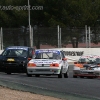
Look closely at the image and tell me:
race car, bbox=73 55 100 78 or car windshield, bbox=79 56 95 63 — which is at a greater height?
car windshield, bbox=79 56 95 63

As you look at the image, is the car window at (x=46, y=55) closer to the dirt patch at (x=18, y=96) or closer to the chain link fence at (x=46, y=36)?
the dirt patch at (x=18, y=96)

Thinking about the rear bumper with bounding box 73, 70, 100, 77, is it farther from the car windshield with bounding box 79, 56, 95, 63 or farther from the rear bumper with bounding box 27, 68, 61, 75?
the rear bumper with bounding box 27, 68, 61, 75

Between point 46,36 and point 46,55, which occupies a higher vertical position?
point 46,36

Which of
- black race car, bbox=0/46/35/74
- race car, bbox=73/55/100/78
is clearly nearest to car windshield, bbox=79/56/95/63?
race car, bbox=73/55/100/78

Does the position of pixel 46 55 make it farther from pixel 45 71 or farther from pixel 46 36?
pixel 46 36

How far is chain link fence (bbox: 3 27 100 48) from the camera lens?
1630 inches

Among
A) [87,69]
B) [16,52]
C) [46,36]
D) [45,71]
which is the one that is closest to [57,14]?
[46,36]

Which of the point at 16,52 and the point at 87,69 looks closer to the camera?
the point at 87,69

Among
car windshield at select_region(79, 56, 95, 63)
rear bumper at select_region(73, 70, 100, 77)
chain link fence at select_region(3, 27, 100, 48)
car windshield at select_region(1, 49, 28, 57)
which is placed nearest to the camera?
rear bumper at select_region(73, 70, 100, 77)

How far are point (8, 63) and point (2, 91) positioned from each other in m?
10.7

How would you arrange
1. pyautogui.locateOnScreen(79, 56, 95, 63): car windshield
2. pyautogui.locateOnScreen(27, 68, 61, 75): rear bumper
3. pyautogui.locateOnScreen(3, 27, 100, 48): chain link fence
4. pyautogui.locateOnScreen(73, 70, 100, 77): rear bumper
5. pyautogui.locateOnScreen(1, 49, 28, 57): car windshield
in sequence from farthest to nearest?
1. pyautogui.locateOnScreen(3, 27, 100, 48): chain link fence
2. pyautogui.locateOnScreen(1, 49, 28, 57): car windshield
3. pyautogui.locateOnScreen(79, 56, 95, 63): car windshield
4. pyautogui.locateOnScreen(73, 70, 100, 77): rear bumper
5. pyautogui.locateOnScreen(27, 68, 61, 75): rear bumper

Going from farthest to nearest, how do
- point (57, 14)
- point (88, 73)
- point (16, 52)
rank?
point (57, 14) < point (16, 52) < point (88, 73)

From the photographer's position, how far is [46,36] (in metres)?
41.4

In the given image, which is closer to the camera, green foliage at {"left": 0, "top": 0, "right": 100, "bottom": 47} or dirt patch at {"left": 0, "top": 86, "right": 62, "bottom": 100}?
dirt patch at {"left": 0, "top": 86, "right": 62, "bottom": 100}
